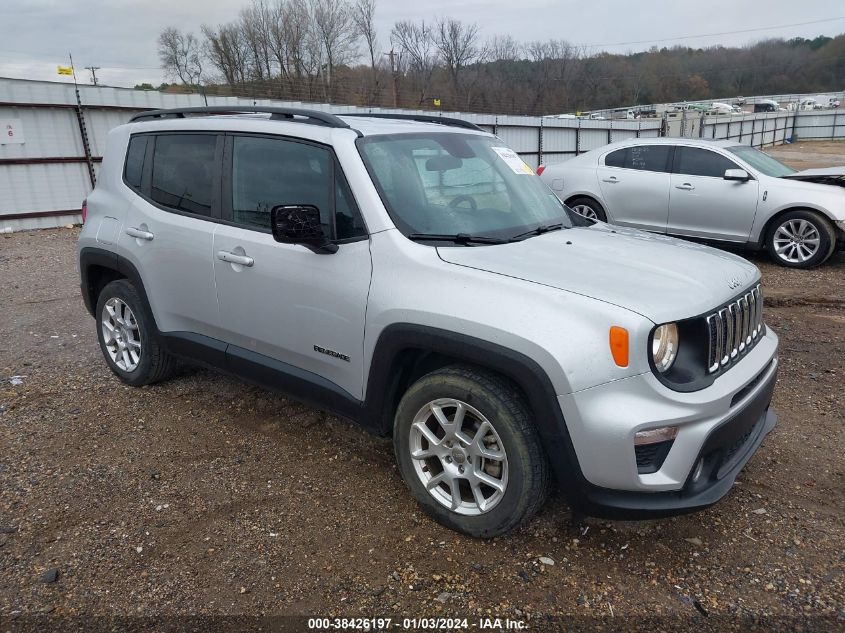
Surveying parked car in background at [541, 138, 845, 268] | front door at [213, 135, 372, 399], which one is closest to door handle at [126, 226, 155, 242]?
front door at [213, 135, 372, 399]

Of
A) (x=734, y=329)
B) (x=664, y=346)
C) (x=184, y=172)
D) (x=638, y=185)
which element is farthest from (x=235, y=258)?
(x=638, y=185)

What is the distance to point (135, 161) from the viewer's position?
4.28 meters

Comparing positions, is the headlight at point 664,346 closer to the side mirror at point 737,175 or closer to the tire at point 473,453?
the tire at point 473,453

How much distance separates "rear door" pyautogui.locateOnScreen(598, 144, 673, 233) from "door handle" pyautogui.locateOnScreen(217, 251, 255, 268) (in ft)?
21.9

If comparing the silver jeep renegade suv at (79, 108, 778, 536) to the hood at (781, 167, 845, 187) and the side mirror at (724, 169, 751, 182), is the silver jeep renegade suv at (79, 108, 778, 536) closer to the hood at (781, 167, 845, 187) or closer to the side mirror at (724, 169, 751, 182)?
the side mirror at (724, 169, 751, 182)

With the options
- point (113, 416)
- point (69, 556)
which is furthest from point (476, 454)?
point (113, 416)

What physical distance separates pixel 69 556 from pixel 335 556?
1202mm

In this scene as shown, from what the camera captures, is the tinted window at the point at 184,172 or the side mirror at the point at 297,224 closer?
the side mirror at the point at 297,224

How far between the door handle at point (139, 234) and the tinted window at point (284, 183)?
790mm

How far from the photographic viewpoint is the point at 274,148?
3436 mm

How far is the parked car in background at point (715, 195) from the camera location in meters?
7.86

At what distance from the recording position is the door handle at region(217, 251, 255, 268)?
3408mm

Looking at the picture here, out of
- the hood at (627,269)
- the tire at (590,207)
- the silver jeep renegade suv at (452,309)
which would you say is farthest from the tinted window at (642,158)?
the hood at (627,269)

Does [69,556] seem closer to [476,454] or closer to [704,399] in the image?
[476,454]
